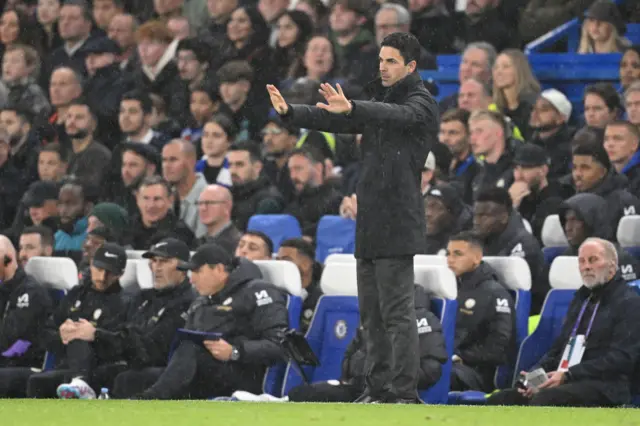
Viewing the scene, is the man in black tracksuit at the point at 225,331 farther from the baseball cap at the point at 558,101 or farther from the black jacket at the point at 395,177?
→ the baseball cap at the point at 558,101

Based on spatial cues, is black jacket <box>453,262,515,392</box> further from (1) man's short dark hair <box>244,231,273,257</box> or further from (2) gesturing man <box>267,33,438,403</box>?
(2) gesturing man <box>267,33,438,403</box>

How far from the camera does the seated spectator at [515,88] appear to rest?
51.6 feet

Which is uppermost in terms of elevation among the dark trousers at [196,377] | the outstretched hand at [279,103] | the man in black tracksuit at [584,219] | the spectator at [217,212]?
the outstretched hand at [279,103]

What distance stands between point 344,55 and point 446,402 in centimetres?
689

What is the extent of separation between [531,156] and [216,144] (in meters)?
3.99

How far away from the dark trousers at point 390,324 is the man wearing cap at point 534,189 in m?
4.39

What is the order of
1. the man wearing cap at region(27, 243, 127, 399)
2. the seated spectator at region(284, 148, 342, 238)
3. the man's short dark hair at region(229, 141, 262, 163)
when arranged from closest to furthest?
the man wearing cap at region(27, 243, 127, 399), the seated spectator at region(284, 148, 342, 238), the man's short dark hair at region(229, 141, 262, 163)

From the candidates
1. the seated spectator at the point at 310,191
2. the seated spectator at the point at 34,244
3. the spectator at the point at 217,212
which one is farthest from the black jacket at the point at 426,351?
the seated spectator at the point at 34,244

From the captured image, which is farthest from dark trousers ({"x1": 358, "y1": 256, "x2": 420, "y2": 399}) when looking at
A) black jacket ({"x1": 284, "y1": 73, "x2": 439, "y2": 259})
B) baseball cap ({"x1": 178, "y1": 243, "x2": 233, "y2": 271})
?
baseball cap ({"x1": 178, "y1": 243, "x2": 233, "y2": 271})

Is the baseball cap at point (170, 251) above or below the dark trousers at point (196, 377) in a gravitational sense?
above

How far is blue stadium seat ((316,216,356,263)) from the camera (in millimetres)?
14688

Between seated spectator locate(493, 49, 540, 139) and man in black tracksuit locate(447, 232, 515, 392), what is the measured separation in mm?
3160

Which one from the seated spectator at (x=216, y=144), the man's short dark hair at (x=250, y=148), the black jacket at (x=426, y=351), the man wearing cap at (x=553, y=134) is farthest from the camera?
the seated spectator at (x=216, y=144)

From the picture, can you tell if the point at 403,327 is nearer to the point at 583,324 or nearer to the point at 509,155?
the point at 583,324
